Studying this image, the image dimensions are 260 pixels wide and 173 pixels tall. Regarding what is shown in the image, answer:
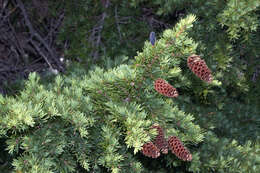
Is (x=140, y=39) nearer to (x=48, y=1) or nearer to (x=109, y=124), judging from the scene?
(x=48, y=1)

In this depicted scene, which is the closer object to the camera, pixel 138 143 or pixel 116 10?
pixel 138 143

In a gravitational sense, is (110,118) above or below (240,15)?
below

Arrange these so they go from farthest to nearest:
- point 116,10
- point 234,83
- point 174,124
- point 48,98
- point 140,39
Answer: point 116,10 → point 140,39 → point 234,83 → point 174,124 → point 48,98

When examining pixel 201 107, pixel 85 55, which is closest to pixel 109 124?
Answer: pixel 201 107

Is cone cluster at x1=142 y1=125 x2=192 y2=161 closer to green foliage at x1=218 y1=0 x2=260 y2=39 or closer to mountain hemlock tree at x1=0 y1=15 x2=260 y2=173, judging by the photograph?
mountain hemlock tree at x1=0 y1=15 x2=260 y2=173

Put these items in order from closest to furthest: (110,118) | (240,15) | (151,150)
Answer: (151,150)
(110,118)
(240,15)

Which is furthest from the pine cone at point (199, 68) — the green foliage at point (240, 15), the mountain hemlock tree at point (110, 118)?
the green foliage at point (240, 15)

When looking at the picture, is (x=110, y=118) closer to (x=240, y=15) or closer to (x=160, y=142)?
(x=160, y=142)

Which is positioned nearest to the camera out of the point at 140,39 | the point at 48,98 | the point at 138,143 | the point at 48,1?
the point at 138,143

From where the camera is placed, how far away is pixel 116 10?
9.55 feet

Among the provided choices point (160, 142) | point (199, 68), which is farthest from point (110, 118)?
point (199, 68)

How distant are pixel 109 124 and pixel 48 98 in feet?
0.89

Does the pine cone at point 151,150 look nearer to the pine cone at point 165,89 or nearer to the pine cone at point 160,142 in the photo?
the pine cone at point 160,142

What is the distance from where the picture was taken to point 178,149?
110 centimetres
